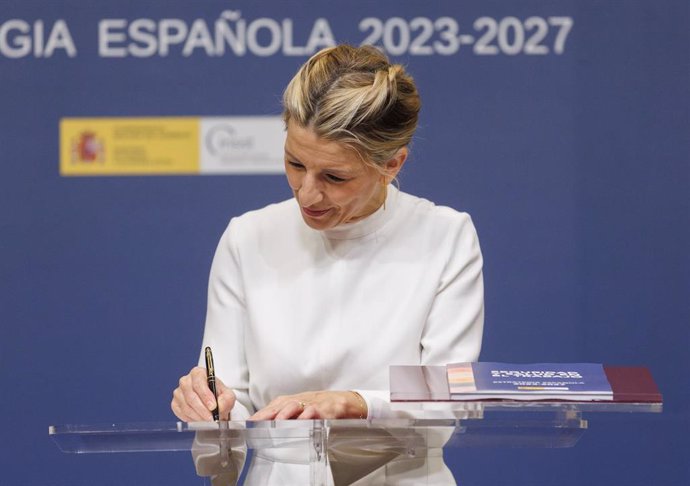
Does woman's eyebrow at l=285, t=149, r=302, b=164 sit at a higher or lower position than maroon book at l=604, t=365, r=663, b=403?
higher

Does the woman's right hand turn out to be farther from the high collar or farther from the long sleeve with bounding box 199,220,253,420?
the high collar

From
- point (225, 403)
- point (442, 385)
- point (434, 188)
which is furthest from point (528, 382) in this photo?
point (434, 188)

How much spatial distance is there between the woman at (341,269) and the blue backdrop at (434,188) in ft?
4.30

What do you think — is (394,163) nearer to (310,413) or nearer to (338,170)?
(338,170)

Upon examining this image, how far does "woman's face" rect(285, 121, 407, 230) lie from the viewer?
176 cm

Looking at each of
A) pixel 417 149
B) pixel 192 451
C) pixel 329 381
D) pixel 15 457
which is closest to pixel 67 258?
pixel 15 457

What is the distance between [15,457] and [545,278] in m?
1.60

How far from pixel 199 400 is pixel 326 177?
0.39 metres

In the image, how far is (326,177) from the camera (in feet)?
5.89

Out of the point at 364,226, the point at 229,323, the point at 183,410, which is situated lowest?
the point at 183,410

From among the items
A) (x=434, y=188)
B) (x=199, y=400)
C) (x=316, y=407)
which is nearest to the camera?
(x=316, y=407)

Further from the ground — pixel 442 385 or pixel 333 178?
pixel 333 178

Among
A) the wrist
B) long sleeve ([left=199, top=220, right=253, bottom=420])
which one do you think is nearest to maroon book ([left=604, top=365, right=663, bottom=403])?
the wrist

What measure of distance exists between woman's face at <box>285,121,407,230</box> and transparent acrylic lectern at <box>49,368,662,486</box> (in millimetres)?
493
